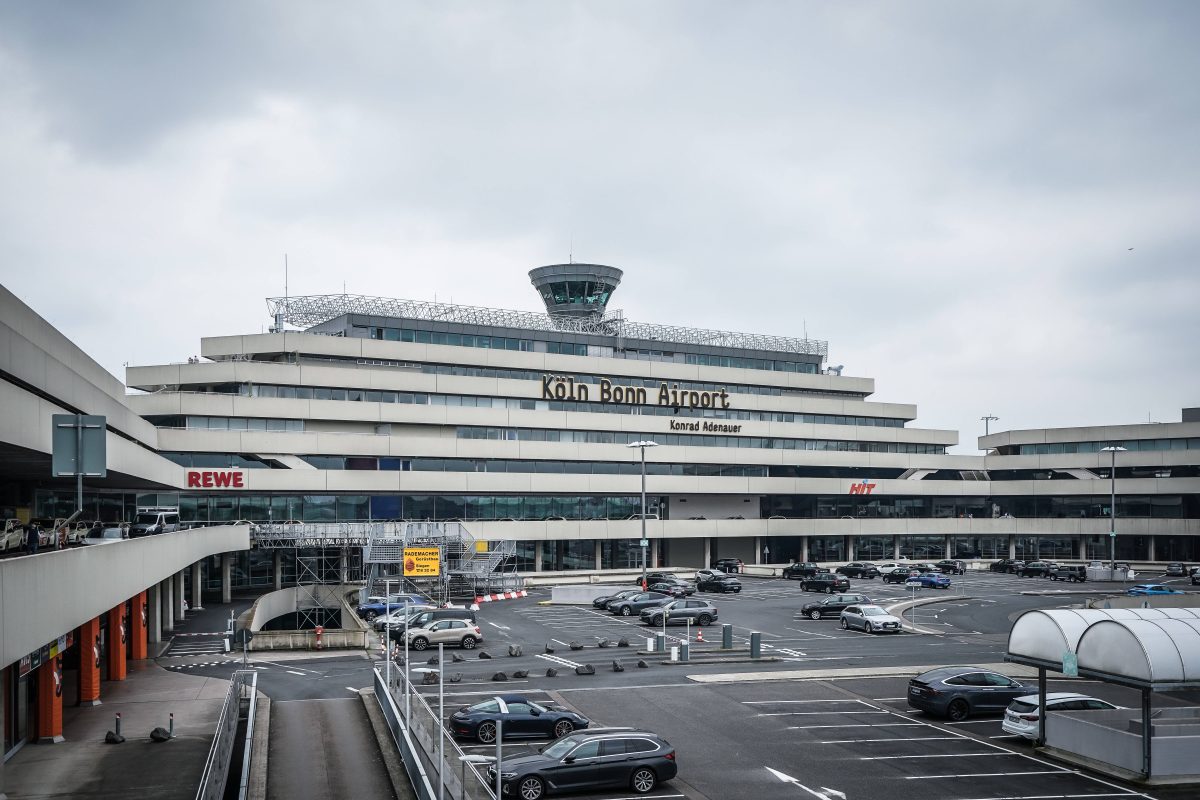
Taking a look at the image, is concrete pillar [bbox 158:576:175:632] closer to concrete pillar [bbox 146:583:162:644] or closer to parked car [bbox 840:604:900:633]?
concrete pillar [bbox 146:583:162:644]

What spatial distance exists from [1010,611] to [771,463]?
3684 centimetres

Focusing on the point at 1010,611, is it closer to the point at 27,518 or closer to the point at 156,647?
the point at 156,647

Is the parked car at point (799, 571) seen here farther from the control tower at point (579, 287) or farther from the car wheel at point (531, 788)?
the car wheel at point (531, 788)

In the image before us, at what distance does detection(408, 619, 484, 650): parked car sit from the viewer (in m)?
50.1

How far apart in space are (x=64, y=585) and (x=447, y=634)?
28.9 metres

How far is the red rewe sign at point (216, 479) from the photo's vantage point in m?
76.6

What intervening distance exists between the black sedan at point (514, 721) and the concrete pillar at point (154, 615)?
2929 centimetres

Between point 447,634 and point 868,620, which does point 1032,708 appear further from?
point 447,634

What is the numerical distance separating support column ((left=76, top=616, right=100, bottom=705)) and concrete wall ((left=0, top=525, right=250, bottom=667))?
2482 mm

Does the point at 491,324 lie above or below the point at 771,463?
above

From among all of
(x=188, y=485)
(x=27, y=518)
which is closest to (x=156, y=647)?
(x=27, y=518)

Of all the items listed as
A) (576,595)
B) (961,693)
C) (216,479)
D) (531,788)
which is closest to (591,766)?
(531,788)

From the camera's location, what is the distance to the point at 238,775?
28.2m

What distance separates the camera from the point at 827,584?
251 feet
